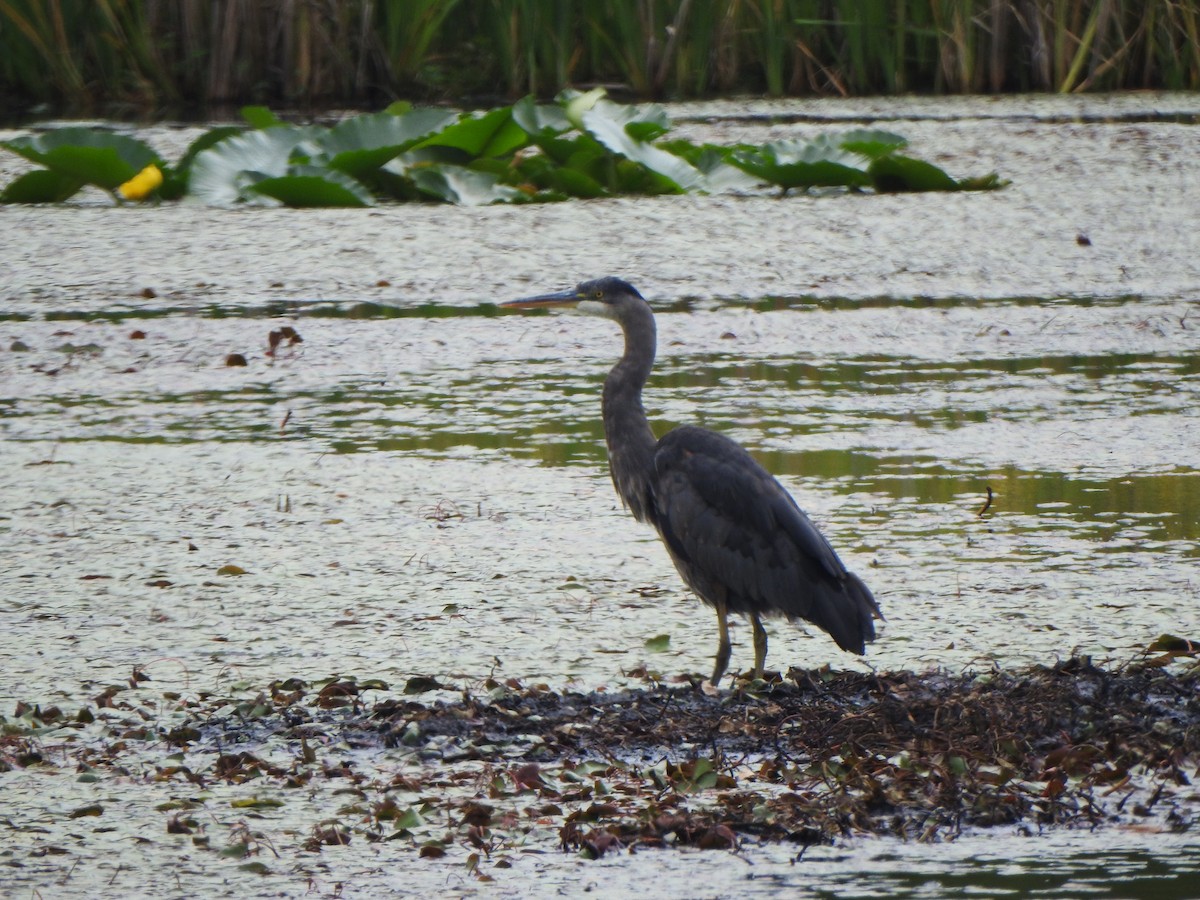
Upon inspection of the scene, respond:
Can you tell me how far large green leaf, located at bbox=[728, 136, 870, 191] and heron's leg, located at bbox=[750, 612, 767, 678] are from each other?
5.49 metres

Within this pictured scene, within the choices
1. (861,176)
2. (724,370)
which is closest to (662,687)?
(724,370)

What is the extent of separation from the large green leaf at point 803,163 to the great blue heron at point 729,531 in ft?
16.6

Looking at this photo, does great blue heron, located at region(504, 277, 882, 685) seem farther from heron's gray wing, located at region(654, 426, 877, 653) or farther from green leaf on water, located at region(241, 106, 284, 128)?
green leaf on water, located at region(241, 106, 284, 128)

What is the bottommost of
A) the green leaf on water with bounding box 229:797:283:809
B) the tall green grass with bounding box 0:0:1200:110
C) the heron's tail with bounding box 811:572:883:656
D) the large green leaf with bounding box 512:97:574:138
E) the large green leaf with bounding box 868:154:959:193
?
the green leaf on water with bounding box 229:797:283:809

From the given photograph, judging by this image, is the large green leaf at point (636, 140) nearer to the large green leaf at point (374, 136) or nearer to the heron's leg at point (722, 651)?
the large green leaf at point (374, 136)

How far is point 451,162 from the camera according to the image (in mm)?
9062

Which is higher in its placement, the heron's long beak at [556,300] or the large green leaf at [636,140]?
the large green leaf at [636,140]

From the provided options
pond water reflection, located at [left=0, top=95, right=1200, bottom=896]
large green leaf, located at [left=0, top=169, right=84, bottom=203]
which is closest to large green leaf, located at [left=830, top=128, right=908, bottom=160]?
pond water reflection, located at [left=0, top=95, right=1200, bottom=896]

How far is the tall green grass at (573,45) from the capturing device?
11070 mm

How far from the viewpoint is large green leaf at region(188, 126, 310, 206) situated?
8609 mm

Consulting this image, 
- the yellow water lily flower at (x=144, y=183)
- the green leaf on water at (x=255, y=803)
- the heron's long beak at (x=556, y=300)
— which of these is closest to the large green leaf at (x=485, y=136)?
the yellow water lily flower at (x=144, y=183)

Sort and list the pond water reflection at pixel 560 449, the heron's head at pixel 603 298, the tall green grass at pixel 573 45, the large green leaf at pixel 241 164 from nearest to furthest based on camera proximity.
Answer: the pond water reflection at pixel 560 449, the heron's head at pixel 603 298, the large green leaf at pixel 241 164, the tall green grass at pixel 573 45

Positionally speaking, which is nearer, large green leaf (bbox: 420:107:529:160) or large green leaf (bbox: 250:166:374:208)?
large green leaf (bbox: 250:166:374:208)

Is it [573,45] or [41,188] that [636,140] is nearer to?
[41,188]
